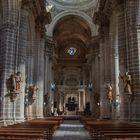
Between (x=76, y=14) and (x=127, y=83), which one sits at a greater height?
(x=76, y=14)

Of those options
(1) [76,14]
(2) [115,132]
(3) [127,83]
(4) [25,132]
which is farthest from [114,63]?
(1) [76,14]

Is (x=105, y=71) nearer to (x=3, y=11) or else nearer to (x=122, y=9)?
(x=122, y=9)

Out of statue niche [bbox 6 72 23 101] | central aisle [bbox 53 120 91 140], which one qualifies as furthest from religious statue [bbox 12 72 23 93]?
central aisle [bbox 53 120 91 140]

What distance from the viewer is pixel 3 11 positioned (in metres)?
17.8

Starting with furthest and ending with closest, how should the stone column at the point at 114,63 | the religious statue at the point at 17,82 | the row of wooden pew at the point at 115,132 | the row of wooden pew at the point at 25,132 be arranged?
1. the stone column at the point at 114,63
2. the religious statue at the point at 17,82
3. the row of wooden pew at the point at 115,132
4. the row of wooden pew at the point at 25,132

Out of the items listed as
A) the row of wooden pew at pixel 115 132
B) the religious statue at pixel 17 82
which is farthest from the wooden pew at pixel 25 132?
the religious statue at pixel 17 82

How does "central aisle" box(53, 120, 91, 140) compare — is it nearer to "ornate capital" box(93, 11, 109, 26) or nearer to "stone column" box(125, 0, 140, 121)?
"stone column" box(125, 0, 140, 121)

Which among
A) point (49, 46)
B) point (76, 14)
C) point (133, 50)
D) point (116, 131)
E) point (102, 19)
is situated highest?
point (76, 14)

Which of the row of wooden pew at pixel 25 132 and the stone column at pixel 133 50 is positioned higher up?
the stone column at pixel 133 50

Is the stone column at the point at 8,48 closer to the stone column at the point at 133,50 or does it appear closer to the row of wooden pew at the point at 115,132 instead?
the row of wooden pew at the point at 115,132

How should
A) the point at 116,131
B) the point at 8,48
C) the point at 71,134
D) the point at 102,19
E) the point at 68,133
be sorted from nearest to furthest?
1. the point at 116,131
2. the point at 71,134
3. the point at 68,133
4. the point at 8,48
5. the point at 102,19

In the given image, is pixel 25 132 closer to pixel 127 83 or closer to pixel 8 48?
pixel 127 83

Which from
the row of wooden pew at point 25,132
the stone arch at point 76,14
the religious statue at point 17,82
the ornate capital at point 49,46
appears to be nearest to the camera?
the row of wooden pew at point 25,132

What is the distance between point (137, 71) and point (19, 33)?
25.4 ft
